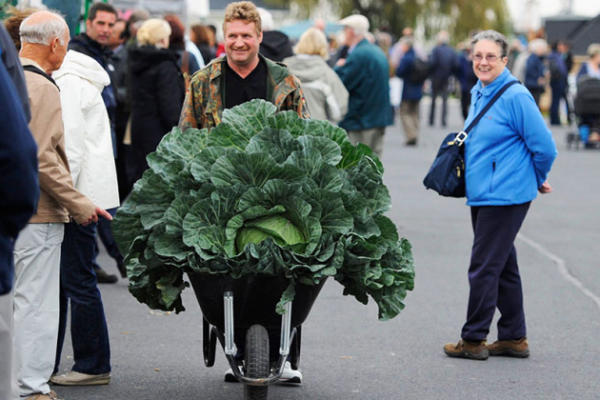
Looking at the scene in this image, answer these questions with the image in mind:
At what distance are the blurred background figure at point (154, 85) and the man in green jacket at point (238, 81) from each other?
3.69 metres

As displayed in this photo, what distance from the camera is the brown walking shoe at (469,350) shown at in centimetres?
643

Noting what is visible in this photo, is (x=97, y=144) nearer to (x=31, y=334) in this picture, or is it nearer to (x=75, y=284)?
(x=75, y=284)

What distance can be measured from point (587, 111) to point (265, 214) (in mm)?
17035

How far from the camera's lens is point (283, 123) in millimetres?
4855

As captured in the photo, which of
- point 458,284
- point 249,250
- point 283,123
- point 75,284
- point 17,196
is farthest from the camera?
point 458,284

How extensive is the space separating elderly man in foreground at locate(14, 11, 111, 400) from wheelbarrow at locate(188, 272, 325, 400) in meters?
0.76

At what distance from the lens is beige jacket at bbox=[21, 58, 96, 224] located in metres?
4.80

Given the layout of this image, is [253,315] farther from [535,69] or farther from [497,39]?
[535,69]

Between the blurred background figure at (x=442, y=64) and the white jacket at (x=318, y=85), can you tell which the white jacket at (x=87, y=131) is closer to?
the white jacket at (x=318, y=85)

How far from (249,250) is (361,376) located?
1748mm

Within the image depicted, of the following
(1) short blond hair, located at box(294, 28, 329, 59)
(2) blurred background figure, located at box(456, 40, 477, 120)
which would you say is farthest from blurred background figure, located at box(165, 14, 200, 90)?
(2) blurred background figure, located at box(456, 40, 477, 120)

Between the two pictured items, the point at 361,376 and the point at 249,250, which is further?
the point at 361,376

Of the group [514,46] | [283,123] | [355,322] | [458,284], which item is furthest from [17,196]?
[514,46]

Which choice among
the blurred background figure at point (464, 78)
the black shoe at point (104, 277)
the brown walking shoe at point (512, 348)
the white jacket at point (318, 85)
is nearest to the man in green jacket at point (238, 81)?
the brown walking shoe at point (512, 348)
